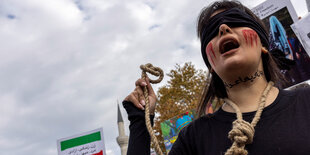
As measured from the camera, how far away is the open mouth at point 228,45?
4.24ft

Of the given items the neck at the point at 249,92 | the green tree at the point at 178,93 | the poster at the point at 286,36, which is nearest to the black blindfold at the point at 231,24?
the neck at the point at 249,92

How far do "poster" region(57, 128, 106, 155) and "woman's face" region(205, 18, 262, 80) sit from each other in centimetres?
568

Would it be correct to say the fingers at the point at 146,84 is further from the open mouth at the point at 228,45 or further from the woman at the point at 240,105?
the open mouth at the point at 228,45

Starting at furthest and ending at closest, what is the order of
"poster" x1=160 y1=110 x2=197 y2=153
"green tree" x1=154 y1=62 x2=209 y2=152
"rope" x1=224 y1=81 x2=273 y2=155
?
"green tree" x1=154 y1=62 x2=209 y2=152 < "poster" x1=160 y1=110 x2=197 y2=153 < "rope" x1=224 y1=81 x2=273 y2=155

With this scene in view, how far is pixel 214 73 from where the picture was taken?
157 centimetres

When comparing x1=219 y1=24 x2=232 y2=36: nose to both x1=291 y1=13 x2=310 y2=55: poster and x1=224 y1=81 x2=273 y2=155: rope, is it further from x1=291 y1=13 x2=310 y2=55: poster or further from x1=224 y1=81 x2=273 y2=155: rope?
x1=291 y1=13 x2=310 y2=55: poster

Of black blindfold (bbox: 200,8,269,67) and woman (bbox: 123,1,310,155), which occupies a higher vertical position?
black blindfold (bbox: 200,8,269,67)

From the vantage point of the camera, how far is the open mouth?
129 cm

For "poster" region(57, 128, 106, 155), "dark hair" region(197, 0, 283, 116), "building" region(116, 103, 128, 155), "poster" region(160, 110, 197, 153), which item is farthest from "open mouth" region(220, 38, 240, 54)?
"building" region(116, 103, 128, 155)

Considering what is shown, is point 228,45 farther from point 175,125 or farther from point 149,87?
point 175,125

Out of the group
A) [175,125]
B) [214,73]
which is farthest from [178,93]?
[214,73]

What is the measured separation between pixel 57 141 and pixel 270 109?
6545 mm

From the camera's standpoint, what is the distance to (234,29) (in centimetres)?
138

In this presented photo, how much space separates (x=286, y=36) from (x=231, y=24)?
3.55 m
